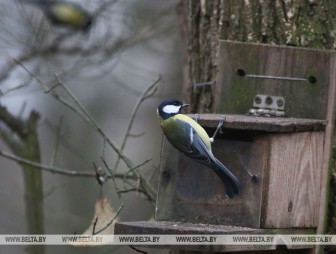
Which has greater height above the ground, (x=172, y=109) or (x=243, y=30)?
(x=243, y=30)

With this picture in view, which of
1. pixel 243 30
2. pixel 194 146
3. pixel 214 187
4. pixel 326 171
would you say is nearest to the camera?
pixel 194 146

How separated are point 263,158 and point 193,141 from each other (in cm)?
35

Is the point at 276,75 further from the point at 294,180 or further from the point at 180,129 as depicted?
the point at 180,129

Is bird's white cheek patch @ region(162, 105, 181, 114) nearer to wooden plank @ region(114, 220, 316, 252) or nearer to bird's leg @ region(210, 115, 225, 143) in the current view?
bird's leg @ region(210, 115, 225, 143)

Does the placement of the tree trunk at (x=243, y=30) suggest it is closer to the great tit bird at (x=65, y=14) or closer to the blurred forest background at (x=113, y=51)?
the blurred forest background at (x=113, y=51)

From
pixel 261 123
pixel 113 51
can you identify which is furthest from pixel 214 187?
pixel 113 51

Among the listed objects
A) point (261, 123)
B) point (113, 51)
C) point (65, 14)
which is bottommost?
point (261, 123)

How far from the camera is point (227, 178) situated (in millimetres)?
3906

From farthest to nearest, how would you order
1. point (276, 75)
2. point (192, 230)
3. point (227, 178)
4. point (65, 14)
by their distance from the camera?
1. point (65, 14)
2. point (276, 75)
3. point (227, 178)
4. point (192, 230)

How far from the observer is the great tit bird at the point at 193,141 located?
12.6 ft

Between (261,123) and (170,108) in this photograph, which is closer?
(261,123)

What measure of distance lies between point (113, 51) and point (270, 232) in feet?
6.61

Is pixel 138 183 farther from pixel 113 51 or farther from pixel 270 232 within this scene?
pixel 113 51

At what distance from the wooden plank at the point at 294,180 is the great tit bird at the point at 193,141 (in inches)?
7.6
